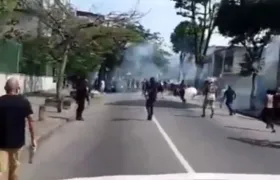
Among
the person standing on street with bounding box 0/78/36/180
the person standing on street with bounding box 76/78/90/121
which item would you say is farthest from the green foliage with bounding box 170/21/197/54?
the person standing on street with bounding box 0/78/36/180

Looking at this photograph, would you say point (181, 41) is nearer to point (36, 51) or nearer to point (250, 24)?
point (250, 24)

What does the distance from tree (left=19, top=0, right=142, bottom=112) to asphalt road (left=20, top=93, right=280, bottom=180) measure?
7351 millimetres

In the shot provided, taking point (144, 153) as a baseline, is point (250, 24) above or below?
above

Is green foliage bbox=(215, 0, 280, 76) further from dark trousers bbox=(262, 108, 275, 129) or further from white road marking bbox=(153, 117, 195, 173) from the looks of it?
white road marking bbox=(153, 117, 195, 173)

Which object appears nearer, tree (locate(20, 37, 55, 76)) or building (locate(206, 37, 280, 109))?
tree (locate(20, 37, 55, 76))

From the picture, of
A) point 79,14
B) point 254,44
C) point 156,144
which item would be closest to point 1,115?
point 156,144

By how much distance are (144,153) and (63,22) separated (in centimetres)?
1650

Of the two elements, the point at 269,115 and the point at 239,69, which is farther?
the point at 239,69

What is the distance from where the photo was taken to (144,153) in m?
15.4

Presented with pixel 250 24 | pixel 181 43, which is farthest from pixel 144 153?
pixel 181 43

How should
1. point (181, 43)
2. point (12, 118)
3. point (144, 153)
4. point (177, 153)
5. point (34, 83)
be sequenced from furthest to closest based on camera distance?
point (181, 43) → point (34, 83) → point (177, 153) → point (144, 153) → point (12, 118)

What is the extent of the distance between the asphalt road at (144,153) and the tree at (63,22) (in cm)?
735

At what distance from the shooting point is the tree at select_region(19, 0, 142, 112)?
30.4m

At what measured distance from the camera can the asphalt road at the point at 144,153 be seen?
41.8ft
